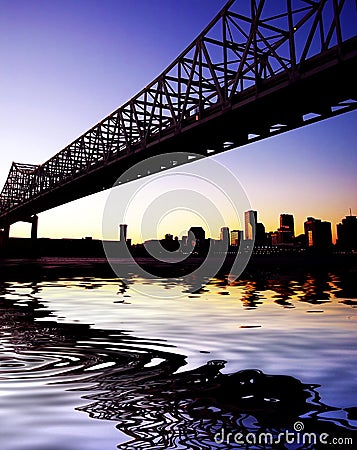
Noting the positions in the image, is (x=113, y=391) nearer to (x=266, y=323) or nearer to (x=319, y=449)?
(x=319, y=449)

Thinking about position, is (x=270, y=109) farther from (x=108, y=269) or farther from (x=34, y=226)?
(x=34, y=226)

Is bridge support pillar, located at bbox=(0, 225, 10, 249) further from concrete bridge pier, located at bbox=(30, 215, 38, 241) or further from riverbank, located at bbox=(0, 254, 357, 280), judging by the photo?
riverbank, located at bbox=(0, 254, 357, 280)

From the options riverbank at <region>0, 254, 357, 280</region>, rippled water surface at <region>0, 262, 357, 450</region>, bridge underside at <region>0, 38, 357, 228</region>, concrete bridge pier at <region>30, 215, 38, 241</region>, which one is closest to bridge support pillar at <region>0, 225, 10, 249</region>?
concrete bridge pier at <region>30, 215, 38, 241</region>

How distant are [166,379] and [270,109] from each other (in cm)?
2394

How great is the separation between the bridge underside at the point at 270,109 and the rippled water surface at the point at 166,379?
17131mm

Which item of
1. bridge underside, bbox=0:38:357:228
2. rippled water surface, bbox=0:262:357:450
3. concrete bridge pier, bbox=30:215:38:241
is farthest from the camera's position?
concrete bridge pier, bbox=30:215:38:241

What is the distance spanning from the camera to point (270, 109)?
25.5 metres

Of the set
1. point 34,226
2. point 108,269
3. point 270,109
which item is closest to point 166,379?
point 270,109

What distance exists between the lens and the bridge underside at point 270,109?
21.4 m

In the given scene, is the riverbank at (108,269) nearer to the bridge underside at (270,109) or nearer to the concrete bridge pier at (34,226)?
the bridge underside at (270,109)

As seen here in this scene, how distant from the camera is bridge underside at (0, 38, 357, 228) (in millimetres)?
21422

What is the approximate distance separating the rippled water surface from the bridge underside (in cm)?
1713

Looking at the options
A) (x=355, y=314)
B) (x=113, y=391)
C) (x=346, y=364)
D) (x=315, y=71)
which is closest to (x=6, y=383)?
(x=113, y=391)

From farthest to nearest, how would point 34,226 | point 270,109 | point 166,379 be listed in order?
1. point 34,226
2. point 270,109
3. point 166,379
